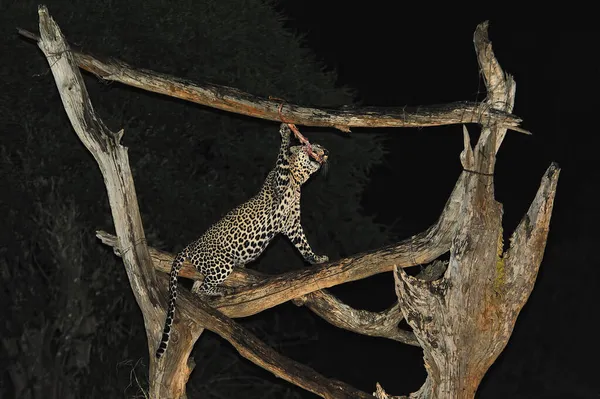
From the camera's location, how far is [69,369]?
11.2m

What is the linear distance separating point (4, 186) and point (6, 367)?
6.34 feet

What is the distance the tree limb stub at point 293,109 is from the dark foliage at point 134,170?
114 inches

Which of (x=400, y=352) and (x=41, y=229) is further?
(x=400, y=352)

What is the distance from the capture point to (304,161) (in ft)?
21.6

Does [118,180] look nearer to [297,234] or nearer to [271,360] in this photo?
[297,234]

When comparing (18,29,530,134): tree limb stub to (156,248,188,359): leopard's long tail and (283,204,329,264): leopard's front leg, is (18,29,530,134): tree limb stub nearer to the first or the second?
(283,204,329,264): leopard's front leg

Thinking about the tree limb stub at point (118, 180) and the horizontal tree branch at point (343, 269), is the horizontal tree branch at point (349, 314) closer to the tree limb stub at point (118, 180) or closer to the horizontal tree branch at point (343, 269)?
the horizontal tree branch at point (343, 269)

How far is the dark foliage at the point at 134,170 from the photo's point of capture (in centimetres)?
1007

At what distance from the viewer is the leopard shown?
6.64 m

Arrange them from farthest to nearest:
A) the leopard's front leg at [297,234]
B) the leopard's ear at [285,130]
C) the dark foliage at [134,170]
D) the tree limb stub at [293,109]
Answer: the dark foliage at [134,170]
the leopard's front leg at [297,234]
the leopard's ear at [285,130]
the tree limb stub at [293,109]

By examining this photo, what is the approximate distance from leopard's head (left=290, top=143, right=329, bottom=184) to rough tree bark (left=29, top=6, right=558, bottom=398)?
180 mm

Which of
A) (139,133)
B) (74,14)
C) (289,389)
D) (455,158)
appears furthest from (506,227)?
(74,14)

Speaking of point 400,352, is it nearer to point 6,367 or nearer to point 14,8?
point 6,367

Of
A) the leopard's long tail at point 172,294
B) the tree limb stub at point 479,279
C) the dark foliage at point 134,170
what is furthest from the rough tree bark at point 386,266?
the dark foliage at point 134,170
